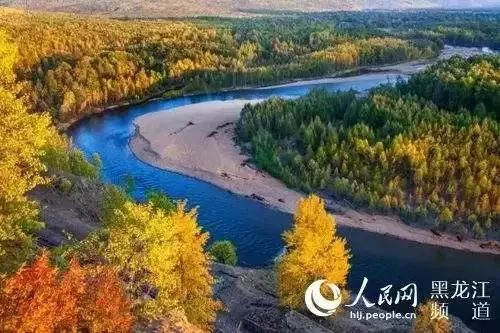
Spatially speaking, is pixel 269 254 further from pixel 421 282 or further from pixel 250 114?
pixel 250 114

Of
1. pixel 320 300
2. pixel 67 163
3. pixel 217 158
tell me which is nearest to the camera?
pixel 320 300

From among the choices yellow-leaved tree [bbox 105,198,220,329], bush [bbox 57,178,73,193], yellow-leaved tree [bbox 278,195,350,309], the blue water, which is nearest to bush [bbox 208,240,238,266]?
the blue water

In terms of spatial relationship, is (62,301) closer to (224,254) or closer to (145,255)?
(145,255)

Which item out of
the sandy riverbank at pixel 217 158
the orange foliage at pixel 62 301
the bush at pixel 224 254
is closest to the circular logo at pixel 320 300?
the bush at pixel 224 254

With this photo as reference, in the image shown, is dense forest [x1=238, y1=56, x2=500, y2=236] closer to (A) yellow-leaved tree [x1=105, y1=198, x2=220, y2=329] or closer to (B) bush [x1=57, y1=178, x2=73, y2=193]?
(B) bush [x1=57, y1=178, x2=73, y2=193]

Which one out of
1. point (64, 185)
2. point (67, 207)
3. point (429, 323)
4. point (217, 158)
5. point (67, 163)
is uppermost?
point (64, 185)

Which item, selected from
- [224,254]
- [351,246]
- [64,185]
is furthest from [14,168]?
[351,246]

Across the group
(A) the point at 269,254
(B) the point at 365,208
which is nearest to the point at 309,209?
(A) the point at 269,254
